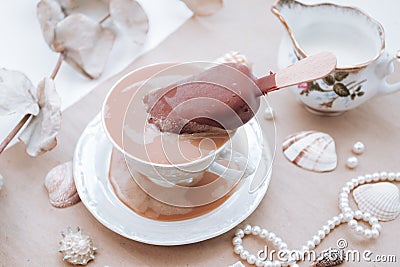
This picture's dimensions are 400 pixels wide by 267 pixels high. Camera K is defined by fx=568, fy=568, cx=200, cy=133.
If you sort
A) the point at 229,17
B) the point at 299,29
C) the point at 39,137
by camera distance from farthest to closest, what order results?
the point at 229,17
the point at 299,29
the point at 39,137

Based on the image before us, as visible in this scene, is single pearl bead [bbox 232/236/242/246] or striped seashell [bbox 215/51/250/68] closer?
single pearl bead [bbox 232/236/242/246]

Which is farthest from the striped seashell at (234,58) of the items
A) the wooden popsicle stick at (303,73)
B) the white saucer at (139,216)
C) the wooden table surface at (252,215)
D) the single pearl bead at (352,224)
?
the single pearl bead at (352,224)

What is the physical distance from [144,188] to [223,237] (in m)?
0.15

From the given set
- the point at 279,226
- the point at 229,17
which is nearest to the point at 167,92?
the point at 279,226

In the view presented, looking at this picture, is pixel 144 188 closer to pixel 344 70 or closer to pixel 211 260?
pixel 211 260

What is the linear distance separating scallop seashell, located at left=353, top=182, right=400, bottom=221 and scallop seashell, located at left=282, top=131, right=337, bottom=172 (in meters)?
0.09

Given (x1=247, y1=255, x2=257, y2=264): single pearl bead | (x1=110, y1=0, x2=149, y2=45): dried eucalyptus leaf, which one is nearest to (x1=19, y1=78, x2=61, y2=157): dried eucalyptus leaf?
(x1=110, y1=0, x2=149, y2=45): dried eucalyptus leaf

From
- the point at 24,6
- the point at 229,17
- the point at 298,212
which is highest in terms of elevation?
the point at 24,6

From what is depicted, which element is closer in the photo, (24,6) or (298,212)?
(298,212)

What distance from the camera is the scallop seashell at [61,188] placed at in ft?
3.06

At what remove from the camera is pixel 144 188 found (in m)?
0.92

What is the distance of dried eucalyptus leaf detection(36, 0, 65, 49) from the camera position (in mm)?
1099

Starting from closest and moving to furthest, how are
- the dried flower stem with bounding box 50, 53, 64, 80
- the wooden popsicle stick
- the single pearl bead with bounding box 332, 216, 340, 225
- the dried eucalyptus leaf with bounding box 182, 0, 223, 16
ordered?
the wooden popsicle stick < the single pearl bead with bounding box 332, 216, 340, 225 < the dried flower stem with bounding box 50, 53, 64, 80 < the dried eucalyptus leaf with bounding box 182, 0, 223, 16

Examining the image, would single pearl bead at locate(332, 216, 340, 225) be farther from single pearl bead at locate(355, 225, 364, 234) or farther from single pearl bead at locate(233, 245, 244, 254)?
single pearl bead at locate(233, 245, 244, 254)
